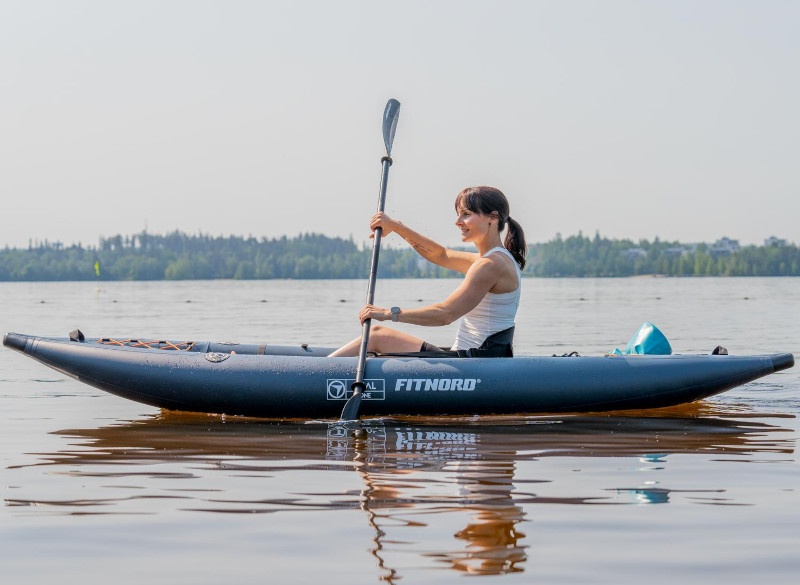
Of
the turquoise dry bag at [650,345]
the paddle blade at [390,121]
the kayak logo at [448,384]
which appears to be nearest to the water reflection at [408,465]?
the kayak logo at [448,384]

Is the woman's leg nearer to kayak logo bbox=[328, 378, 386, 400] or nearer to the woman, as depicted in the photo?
the woman

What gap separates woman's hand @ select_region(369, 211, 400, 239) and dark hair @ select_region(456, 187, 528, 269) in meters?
0.84

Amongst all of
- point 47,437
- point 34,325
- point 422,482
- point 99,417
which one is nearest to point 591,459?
point 422,482

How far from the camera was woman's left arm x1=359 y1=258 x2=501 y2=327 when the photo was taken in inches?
284

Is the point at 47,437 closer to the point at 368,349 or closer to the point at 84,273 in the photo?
the point at 368,349

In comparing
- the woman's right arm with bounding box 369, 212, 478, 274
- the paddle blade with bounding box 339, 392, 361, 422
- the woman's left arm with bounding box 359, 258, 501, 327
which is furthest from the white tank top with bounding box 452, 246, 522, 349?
the paddle blade with bounding box 339, 392, 361, 422

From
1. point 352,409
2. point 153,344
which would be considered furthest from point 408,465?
point 153,344

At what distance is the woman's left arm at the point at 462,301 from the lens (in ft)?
23.6

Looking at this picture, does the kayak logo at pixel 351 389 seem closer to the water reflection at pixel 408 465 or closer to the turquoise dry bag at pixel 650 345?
the water reflection at pixel 408 465

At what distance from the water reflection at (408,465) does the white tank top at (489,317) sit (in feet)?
1.95

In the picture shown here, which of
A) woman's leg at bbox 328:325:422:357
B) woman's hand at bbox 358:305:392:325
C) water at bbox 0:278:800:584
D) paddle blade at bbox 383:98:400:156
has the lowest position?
water at bbox 0:278:800:584

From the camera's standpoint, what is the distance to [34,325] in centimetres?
2473

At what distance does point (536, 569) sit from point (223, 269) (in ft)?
491

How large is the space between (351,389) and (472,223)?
1.42 meters
